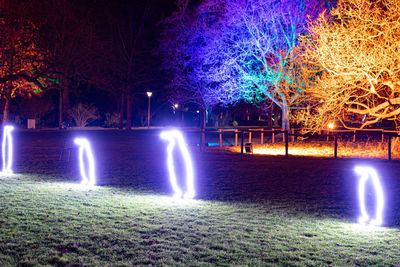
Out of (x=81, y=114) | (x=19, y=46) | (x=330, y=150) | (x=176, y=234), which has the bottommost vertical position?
(x=176, y=234)

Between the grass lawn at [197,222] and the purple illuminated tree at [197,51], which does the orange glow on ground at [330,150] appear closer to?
the purple illuminated tree at [197,51]

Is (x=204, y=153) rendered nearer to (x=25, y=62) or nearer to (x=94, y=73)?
(x=25, y=62)

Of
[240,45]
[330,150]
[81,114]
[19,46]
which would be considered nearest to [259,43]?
[240,45]

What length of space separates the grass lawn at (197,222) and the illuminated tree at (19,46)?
609 inches

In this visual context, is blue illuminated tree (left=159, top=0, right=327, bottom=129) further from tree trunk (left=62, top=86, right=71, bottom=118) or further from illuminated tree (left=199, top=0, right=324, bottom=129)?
tree trunk (left=62, top=86, right=71, bottom=118)

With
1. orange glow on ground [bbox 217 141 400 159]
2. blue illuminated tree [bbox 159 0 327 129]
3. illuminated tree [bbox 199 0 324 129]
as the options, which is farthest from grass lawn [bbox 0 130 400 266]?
blue illuminated tree [bbox 159 0 327 129]

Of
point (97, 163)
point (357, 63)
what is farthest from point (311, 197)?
point (97, 163)

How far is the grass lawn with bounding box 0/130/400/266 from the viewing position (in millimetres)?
4691

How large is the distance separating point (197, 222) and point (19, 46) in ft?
84.1

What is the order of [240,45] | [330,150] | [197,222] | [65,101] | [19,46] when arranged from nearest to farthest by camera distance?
1. [197,222]
2. [330,150]
3. [240,45]
4. [19,46]
5. [65,101]

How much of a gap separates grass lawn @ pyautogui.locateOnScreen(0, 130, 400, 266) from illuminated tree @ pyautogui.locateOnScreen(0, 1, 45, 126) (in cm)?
1546

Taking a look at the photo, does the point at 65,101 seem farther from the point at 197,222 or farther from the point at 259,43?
the point at 197,222

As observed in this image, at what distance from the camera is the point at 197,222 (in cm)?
627

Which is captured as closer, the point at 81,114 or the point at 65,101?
the point at 81,114
